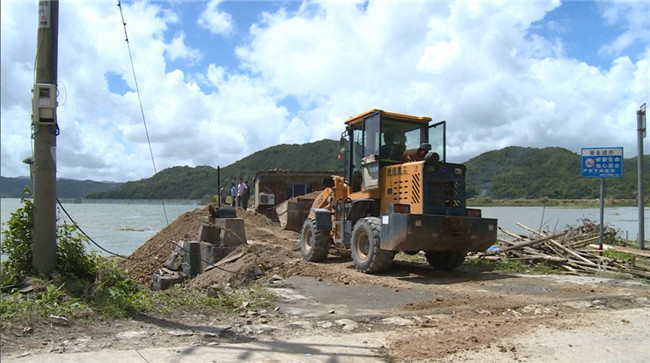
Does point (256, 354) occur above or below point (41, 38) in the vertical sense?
below

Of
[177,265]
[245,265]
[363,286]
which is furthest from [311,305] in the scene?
[177,265]

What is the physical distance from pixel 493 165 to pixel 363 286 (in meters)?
88.4

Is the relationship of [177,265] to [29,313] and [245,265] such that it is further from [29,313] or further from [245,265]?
[29,313]

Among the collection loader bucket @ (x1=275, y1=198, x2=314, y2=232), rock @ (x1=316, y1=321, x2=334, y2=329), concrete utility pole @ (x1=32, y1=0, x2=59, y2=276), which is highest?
concrete utility pole @ (x1=32, y1=0, x2=59, y2=276)

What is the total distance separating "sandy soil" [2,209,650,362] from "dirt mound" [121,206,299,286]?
1.05 metres

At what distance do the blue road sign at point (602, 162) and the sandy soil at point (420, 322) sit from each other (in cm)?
431

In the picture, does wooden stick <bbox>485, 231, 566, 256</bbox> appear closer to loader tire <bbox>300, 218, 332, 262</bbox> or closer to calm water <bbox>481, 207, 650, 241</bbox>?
calm water <bbox>481, 207, 650, 241</bbox>

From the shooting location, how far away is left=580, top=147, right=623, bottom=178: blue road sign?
13508 millimetres

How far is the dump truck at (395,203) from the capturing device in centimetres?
1001

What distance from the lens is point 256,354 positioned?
4984mm

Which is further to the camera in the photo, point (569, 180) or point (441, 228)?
point (569, 180)

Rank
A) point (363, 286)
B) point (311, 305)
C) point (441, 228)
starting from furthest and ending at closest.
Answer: point (441, 228)
point (363, 286)
point (311, 305)

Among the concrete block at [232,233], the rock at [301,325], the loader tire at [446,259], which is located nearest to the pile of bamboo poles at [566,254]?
the loader tire at [446,259]

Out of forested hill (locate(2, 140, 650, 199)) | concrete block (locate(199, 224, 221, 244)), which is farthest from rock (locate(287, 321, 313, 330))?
forested hill (locate(2, 140, 650, 199))
